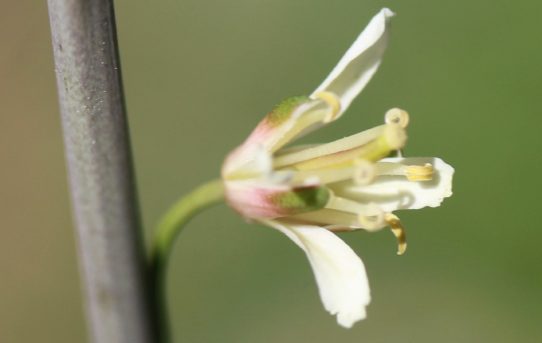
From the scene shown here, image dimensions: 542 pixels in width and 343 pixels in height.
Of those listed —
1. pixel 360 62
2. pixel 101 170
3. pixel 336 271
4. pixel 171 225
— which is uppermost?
pixel 360 62

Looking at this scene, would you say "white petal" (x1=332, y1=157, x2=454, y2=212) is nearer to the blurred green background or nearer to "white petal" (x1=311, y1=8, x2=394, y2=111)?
"white petal" (x1=311, y1=8, x2=394, y2=111)

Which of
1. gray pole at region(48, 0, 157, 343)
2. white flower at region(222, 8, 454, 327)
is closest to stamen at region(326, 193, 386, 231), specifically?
white flower at region(222, 8, 454, 327)

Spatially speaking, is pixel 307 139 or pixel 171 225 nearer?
pixel 171 225

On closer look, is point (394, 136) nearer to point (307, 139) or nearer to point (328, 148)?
point (328, 148)

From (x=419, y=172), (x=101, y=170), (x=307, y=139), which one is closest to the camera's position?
(x=101, y=170)

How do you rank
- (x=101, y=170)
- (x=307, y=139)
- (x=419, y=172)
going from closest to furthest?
(x=101, y=170), (x=419, y=172), (x=307, y=139)

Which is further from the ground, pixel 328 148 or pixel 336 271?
pixel 328 148

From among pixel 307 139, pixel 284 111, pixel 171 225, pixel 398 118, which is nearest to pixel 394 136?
pixel 398 118
